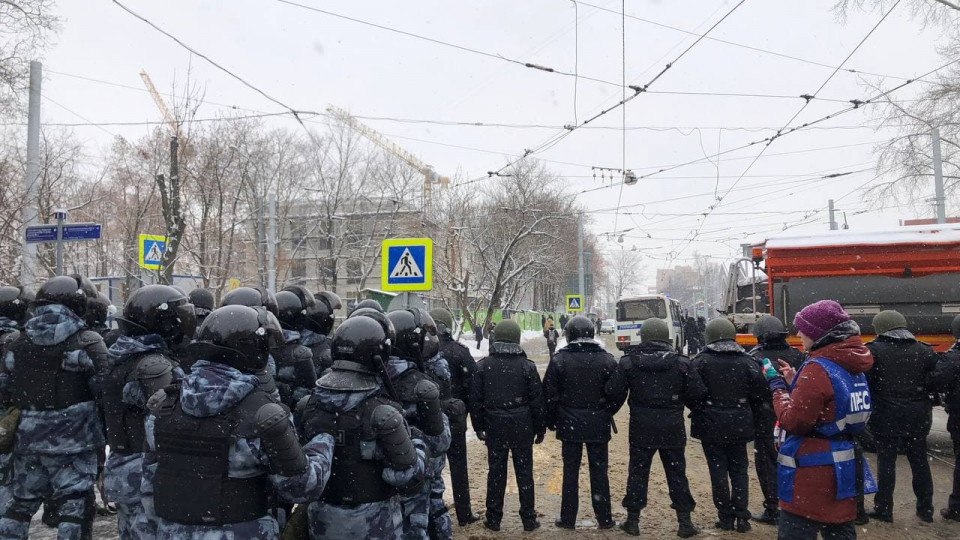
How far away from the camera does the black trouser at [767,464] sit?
6288 millimetres

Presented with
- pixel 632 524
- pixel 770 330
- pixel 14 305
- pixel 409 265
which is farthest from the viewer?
pixel 409 265

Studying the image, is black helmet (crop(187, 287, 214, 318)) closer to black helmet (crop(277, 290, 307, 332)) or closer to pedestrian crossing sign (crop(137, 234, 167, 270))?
black helmet (crop(277, 290, 307, 332))

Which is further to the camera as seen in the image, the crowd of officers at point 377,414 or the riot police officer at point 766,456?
the riot police officer at point 766,456

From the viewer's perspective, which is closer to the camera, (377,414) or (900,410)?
(377,414)

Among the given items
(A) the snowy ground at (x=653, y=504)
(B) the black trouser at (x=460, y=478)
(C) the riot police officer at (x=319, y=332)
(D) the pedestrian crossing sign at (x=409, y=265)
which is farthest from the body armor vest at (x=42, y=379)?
Result: (D) the pedestrian crossing sign at (x=409, y=265)

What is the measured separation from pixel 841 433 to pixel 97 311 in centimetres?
608

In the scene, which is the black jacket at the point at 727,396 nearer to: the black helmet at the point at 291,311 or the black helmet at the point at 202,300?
the black helmet at the point at 291,311

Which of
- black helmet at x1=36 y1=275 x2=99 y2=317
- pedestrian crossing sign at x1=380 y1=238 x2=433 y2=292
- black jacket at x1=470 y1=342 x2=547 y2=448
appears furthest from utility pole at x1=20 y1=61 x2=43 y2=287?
black jacket at x1=470 y1=342 x2=547 y2=448

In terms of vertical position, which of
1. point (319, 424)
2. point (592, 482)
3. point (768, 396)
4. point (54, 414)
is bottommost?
point (592, 482)

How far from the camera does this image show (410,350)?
4.66 meters

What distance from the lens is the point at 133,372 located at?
418cm

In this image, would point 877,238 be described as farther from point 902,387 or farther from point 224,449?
point 224,449

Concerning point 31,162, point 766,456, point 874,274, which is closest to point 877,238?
point 874,274

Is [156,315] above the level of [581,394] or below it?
above
